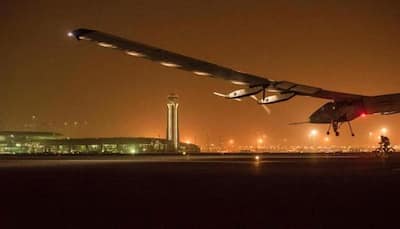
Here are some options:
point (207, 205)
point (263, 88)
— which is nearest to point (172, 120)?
point (263, 88)

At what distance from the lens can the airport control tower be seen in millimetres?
186250

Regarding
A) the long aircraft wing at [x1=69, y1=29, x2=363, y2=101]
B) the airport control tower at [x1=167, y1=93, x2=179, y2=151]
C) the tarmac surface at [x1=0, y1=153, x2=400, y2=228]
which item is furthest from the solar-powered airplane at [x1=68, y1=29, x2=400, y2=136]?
the airport control tower at [x1=167, y1=93, x2=179, y2=151]

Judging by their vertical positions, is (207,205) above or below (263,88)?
below

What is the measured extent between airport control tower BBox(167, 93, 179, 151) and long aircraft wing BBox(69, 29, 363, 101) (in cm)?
14715

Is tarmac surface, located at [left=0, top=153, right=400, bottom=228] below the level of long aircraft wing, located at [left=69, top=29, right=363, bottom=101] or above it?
below

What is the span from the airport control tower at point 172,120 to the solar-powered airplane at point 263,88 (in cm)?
14151

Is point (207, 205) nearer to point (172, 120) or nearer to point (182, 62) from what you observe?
point (182, 62)

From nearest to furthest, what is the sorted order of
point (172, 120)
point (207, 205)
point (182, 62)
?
point (207, 205)
point (182, 62)
point (172, 120)

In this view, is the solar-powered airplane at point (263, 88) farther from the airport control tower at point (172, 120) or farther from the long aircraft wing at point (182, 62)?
the airport control tower at point (172, 120)

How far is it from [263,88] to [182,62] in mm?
5788

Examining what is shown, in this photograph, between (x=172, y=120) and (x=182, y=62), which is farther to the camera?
(x=172, y=120)

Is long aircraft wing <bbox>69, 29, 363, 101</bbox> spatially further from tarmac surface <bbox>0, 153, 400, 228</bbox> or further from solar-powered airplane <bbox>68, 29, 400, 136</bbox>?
tarmac surface <bbox>0, 153, 400, 228</bbox>

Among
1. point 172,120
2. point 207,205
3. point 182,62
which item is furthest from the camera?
point 172,120

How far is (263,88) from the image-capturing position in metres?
36.9
